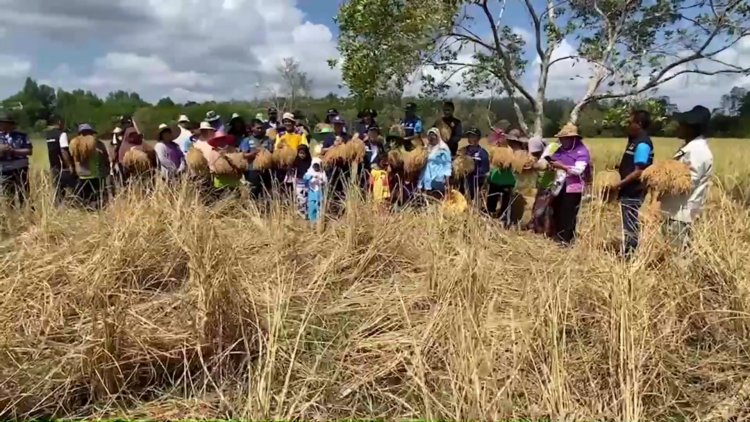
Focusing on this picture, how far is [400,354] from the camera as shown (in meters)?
3.21

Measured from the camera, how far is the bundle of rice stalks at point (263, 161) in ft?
23.7

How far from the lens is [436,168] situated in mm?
6898

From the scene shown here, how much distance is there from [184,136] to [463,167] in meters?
3.64

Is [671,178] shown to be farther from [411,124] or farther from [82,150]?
[82,150]

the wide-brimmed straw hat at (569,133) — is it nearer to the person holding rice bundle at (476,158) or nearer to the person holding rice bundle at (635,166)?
the person holding rice bundle at (635,166)

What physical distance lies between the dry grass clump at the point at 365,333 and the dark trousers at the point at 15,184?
64.8 inches

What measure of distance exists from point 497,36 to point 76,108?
77.2 feet

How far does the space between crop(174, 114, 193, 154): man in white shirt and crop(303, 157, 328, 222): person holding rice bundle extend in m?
1.71

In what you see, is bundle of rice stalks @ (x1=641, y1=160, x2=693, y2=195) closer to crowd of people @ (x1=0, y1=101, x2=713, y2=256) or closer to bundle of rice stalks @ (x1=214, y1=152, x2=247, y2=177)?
crowd of people @ (x1=0, y1=101, x2=713, y2=256)

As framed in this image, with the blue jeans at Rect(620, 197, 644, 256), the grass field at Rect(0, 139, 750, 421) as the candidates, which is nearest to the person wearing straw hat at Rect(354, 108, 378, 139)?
the blue jeans at Rect(620, 197, 644, 256)

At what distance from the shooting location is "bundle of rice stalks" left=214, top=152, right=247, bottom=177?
6.88m

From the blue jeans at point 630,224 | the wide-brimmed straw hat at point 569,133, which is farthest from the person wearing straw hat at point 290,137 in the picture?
the blue jeans at point 630,224

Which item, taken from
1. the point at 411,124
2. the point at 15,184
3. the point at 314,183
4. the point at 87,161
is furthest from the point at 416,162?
the point at 15,184

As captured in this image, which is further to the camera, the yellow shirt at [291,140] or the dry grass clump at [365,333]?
the yellow shirt at [291,140]
